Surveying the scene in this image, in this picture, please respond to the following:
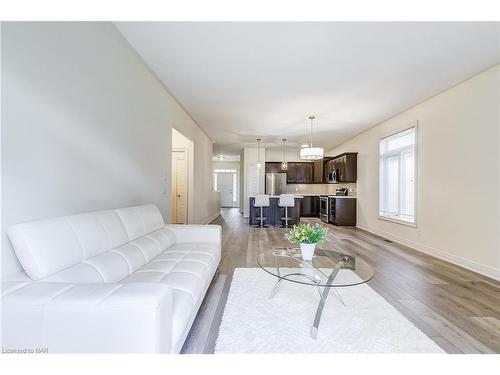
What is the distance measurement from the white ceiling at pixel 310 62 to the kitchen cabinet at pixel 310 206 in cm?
465

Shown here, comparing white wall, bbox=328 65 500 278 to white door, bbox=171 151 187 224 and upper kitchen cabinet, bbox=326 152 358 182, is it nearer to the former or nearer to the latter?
upper kitchen cabinet, bbox=326 152 358 182

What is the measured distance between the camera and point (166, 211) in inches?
153

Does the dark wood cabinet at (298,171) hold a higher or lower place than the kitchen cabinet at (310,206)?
higher

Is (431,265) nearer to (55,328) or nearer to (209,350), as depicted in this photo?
(209,350)

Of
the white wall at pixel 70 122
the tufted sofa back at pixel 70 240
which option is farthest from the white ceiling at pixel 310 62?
the tufted sofa back at pixel 70 240

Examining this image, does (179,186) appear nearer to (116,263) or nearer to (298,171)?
(116,263)

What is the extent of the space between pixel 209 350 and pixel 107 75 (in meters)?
2.55

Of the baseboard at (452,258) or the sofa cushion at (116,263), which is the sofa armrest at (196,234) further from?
the baseboard at (452,258)

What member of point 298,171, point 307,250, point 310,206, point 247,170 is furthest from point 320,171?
point 307,250

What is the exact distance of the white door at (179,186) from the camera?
572cm

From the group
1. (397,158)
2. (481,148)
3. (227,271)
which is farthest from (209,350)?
(397,158)

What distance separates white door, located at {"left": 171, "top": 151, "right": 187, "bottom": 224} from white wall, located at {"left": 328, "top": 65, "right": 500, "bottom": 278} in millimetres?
4905

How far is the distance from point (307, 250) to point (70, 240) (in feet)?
6.03

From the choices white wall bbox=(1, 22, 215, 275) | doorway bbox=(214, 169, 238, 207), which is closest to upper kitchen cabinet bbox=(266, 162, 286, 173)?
doorway bbox=(214, 169, 238, 207)
